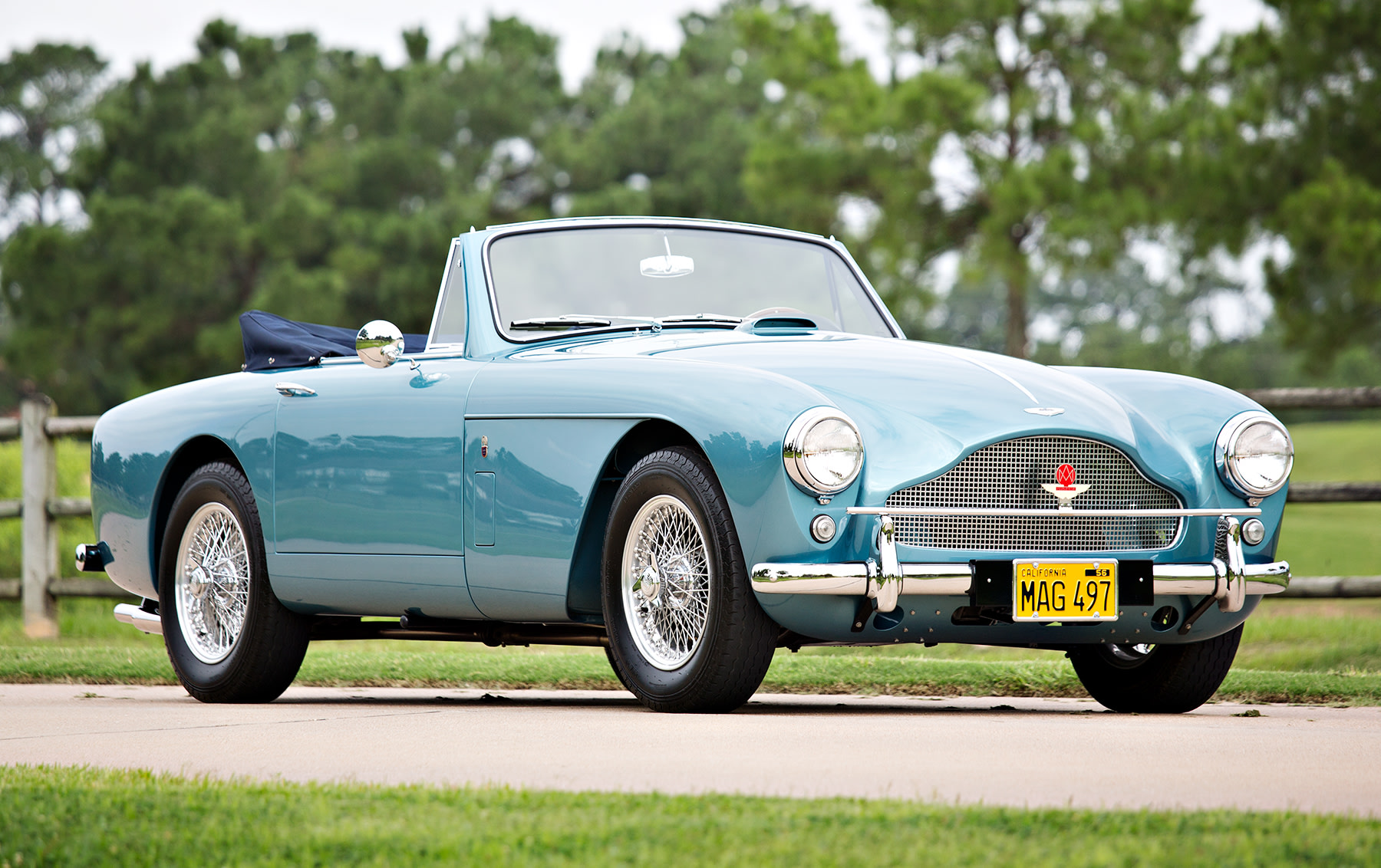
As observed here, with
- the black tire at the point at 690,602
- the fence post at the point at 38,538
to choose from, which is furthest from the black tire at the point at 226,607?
the fence post at the point at 38,538

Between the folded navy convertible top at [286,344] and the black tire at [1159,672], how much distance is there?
295 centimetres

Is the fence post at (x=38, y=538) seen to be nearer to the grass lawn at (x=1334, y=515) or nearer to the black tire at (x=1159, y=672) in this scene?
the black tire at (x=1159, y=672)

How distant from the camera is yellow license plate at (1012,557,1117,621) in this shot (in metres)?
5.32

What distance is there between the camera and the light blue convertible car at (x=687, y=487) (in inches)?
208

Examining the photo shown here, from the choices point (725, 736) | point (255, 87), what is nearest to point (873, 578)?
point (725, 736)

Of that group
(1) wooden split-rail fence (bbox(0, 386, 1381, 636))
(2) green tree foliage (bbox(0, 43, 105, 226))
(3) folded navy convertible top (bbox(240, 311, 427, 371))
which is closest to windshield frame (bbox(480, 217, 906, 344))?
(3) folded navy convertible top (bbox(240, 311, 427, 371))

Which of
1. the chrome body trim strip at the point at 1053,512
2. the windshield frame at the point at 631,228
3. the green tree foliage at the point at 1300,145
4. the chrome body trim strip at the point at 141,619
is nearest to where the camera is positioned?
the chrome body trim strip at the point at 1053,512

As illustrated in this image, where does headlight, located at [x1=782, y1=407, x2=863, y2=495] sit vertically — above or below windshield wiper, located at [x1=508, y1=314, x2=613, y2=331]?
below

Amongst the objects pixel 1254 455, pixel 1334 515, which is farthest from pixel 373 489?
pixel 1334 515

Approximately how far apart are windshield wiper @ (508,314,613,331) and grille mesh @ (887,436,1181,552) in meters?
1.70

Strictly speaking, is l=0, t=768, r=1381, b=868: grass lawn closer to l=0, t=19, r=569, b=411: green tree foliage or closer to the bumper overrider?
the bumper overrider

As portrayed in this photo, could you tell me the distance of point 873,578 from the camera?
5180 mm

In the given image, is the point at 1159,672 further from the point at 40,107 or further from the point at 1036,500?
the point at 40,107

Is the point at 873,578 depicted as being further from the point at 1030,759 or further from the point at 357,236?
the point at 357,236
